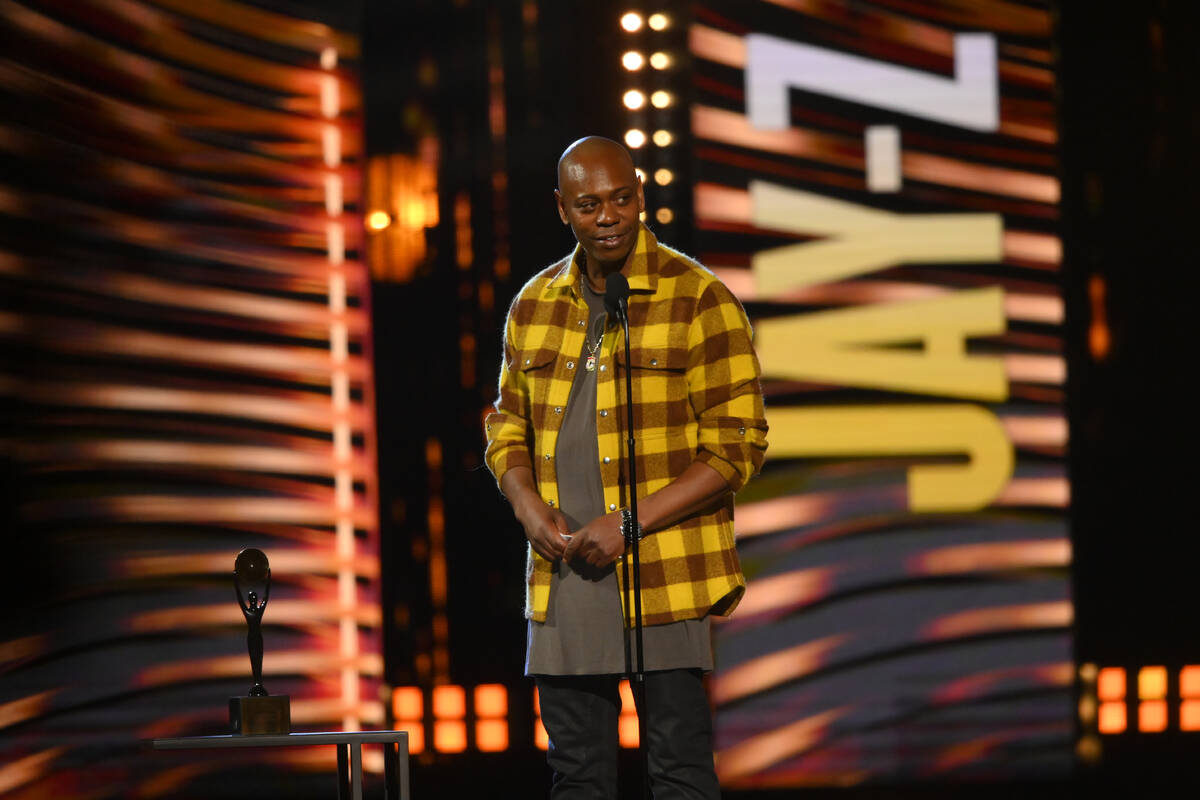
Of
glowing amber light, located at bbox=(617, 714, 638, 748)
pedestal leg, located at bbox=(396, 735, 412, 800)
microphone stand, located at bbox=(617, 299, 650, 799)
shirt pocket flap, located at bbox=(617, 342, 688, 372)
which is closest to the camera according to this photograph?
microphone stand, located at bbox=(617, 299, 650, 799)

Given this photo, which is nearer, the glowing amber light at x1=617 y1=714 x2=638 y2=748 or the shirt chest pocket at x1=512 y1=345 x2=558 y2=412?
the shirt chest pocket at x1=512 y1=345 x2=558 y2=412

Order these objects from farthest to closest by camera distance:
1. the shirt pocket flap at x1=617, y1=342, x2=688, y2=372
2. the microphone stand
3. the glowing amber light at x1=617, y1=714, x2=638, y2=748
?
the glowing amber light at x1=617, y1=714, x2=638, y2=748 → the shirt pocket flap at x1=617, y1=342, x2=688, y2=372 → the microphone stand

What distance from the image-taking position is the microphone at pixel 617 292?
2332 mm

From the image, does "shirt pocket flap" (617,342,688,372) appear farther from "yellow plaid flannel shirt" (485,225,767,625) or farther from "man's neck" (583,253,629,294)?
"man's neck" (583,253,629,294)

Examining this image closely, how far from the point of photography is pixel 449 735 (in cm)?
387

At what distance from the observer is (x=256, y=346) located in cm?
398

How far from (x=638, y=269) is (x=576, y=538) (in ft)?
1.74

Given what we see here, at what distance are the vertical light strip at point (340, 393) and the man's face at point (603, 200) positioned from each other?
5.31 feet

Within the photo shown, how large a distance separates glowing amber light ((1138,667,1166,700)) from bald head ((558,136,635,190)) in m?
2.43

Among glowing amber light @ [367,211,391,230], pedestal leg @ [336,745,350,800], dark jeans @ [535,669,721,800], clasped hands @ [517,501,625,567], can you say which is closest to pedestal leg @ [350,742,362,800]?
pedestal leg @ [336,745,350,800]

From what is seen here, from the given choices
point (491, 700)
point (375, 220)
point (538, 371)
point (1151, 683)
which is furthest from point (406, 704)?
point (1151, 683)

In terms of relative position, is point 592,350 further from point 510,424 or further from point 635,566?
point 635,566

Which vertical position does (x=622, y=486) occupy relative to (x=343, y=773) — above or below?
above

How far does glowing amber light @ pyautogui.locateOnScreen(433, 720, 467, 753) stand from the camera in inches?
152
